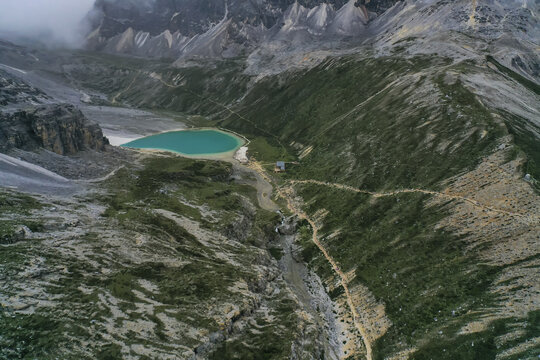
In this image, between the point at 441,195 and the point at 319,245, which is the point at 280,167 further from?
the point at 441,195

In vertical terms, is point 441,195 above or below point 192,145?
above

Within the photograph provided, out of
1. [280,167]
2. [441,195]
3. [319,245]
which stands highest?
[441,195]

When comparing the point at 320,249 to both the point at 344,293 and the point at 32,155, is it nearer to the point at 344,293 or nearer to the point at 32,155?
the point at 344,293

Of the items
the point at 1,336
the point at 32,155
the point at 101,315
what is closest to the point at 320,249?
the point at 101,315

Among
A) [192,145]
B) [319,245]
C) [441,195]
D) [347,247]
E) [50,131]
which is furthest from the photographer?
[192,145]

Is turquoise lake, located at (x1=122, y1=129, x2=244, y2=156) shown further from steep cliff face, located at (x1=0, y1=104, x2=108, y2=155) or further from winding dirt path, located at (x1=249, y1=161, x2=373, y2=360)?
steep cliff face, located at (x1=0, y1=104, x2=108, y2=155)

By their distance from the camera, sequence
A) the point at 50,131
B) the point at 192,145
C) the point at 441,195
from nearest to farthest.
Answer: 1. the point at 441,195
2. the point at 50,131
3. the point at 192,145

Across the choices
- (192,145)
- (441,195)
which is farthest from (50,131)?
(441,195)

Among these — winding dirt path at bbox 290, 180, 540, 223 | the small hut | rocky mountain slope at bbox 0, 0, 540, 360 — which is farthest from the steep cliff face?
winding dirt path at bbox 290, 180, 540, 223

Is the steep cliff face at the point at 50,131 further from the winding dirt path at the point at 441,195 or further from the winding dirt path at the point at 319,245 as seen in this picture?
the winding dirt path at the point at 441,195

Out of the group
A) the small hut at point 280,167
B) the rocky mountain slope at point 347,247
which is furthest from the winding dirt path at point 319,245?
the small hut at point 280,167
